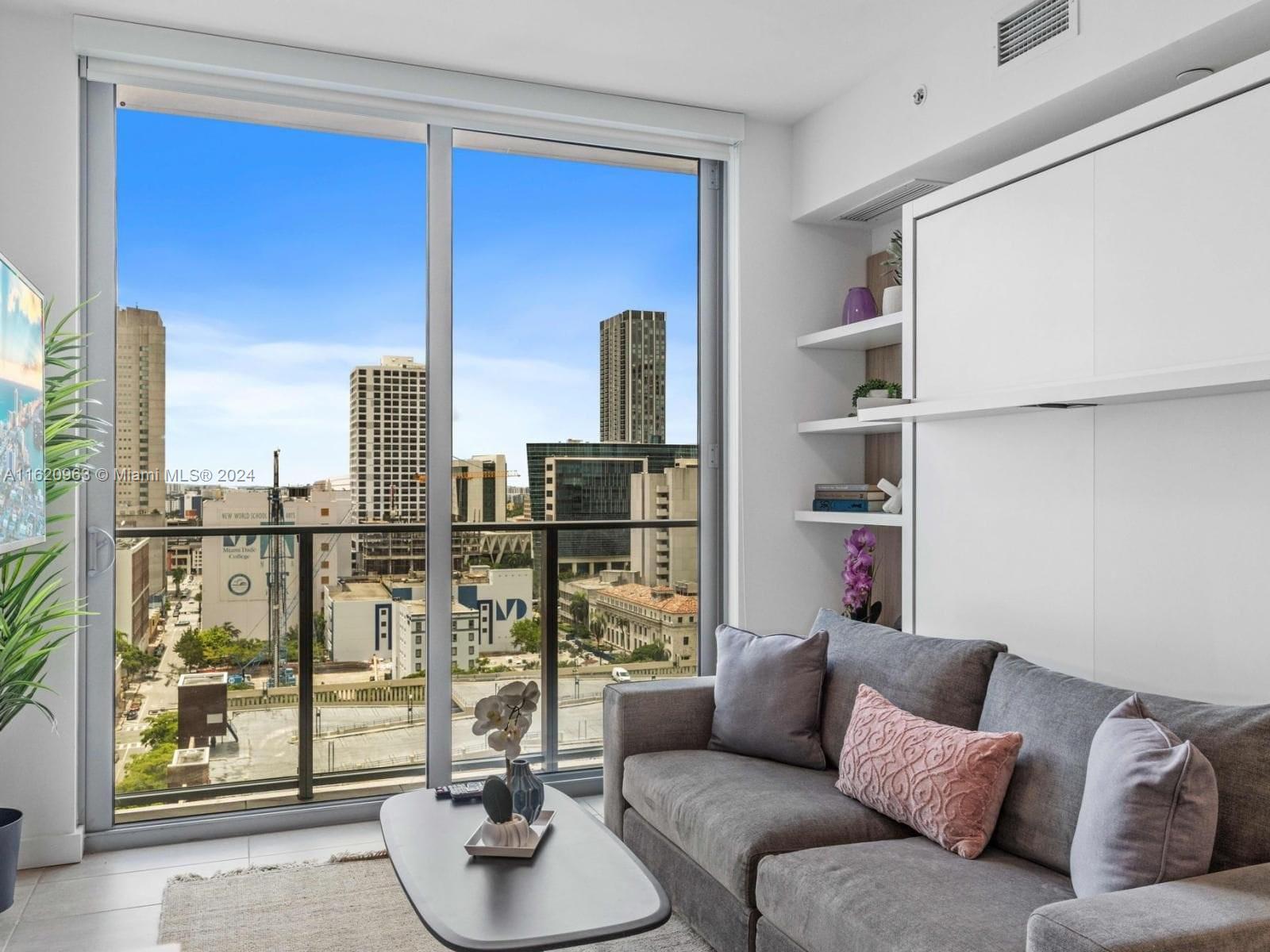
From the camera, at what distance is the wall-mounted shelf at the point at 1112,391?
6.61 feet

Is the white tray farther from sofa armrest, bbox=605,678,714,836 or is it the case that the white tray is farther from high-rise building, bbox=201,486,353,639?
high-rise building, bbox=201,486,353,639

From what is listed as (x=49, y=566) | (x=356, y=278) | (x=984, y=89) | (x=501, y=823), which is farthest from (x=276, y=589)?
(x=984, y=89)

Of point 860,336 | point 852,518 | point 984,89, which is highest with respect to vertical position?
point 984,89

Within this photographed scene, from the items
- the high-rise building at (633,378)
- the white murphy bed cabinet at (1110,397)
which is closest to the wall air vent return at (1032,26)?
the white murphy bed cabinet at (1110,397)

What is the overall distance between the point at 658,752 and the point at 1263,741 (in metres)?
1.65

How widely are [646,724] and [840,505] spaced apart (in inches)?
53.0

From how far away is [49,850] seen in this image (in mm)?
3074

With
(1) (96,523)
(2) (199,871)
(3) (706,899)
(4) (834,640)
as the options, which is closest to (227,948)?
(2) (199,871)

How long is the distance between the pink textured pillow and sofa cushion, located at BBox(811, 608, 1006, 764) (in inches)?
3.6

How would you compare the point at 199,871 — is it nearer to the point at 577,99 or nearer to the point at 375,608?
the point at 375,608

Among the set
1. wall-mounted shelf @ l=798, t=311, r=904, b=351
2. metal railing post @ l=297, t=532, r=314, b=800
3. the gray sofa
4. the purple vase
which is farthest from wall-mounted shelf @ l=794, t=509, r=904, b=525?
metal railing post @ l=297, t=532, r=314, b=800

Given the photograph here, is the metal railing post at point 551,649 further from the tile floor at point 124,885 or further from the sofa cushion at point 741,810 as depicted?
the sofa cushion at point 741,810

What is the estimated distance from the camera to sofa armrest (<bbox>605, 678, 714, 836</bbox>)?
2.98 metres

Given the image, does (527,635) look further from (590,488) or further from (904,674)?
(904,674)
